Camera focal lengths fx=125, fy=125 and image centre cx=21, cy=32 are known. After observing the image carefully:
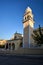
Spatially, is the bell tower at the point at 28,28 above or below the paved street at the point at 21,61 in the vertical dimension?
above

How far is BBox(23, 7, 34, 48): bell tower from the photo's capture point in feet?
135

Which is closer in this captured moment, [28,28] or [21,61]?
[21,61]

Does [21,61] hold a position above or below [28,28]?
below

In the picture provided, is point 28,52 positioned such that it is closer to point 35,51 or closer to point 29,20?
point 35,51

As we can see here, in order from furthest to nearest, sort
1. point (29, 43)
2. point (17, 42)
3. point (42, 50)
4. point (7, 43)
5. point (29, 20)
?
1. point (7, 43)
2. point (17, 42)
3. point (29, 20)
4. point (29, 43)
5. point (42, 50)

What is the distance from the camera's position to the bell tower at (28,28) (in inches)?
1623

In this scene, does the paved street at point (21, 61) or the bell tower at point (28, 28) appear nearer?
the paved street at point (21, 61)

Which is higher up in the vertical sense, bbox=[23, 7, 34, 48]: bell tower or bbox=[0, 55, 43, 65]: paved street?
bbox=[23, 7, 34, 48]: bell tower

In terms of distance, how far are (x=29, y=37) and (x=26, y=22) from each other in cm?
620

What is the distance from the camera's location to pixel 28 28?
42156mm

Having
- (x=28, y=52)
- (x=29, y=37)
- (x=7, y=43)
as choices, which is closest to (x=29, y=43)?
(x=29, y=37)

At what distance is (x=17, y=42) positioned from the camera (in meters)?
49.3

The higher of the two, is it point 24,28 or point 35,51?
point 24,28

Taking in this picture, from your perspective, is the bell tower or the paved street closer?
the paved street
